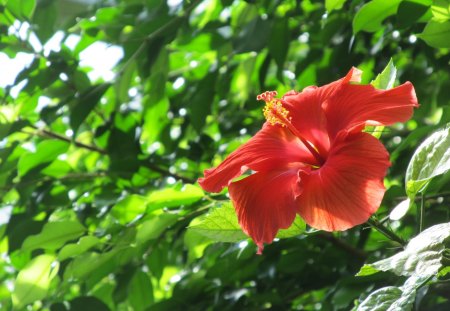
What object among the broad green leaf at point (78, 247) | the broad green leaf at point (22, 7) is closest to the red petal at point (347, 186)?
the broad green leaf at point (78, 247)

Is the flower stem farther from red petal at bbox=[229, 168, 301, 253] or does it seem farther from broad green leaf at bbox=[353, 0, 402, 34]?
broad green leaf at bbox=[353, 0, 402, 34]

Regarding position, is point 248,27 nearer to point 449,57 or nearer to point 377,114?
point 449,57

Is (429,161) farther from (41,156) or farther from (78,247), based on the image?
(41,156)

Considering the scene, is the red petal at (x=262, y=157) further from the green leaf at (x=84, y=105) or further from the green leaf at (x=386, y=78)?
the green leaf at (x=84, y=105)

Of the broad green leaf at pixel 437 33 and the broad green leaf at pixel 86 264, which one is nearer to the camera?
the broad green leaf at pixel 437 33

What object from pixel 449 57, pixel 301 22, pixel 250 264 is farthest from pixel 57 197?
pixel 449 57

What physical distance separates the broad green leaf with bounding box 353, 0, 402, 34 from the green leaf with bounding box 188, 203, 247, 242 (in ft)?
0.92

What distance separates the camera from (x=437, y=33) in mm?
681

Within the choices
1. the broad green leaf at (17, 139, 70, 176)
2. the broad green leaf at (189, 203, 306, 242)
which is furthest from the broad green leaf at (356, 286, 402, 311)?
the broad green leaf at (17, 139, 70, 176)

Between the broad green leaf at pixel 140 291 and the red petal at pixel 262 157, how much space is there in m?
0.50

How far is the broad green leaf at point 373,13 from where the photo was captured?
745mm

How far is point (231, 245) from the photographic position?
2.93 feet

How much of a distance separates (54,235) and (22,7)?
0.34 metres

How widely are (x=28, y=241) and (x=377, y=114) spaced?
509 millimetres
